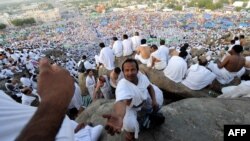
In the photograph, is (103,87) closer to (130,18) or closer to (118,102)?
(118,102)

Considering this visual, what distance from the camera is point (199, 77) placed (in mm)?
5352

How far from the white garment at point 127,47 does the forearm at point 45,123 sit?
7.43 m

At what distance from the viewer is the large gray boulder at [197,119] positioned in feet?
10.2

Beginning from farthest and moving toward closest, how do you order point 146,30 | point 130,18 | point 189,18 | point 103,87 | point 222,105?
1. point 130,18
2. point 189,18
3. point 146,30
4. point 103,87
5. point 222,105

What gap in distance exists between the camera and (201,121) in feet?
11.0

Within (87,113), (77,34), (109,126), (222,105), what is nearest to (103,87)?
(87,113)

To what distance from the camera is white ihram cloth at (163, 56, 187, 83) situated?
5.75 metres

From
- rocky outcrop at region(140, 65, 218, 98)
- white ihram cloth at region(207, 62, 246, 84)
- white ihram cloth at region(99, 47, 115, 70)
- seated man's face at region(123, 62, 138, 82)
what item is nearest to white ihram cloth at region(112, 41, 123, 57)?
white ihram cloth at region(99, 47, 115, 70)

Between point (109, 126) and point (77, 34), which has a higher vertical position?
point (109, 126)

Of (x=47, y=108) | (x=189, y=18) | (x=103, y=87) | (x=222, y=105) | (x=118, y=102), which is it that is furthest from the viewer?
(x=189, y=18)

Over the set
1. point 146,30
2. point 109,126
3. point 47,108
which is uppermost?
point 47,108

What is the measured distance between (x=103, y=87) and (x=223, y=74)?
2.53 metres

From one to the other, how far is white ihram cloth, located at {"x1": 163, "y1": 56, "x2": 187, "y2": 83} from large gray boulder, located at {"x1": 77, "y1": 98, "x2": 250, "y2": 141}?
1.88m

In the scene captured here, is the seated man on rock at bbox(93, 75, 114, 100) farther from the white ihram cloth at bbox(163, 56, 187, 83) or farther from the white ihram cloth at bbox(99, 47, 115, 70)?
the white ihram cloth at bbox(99, 47, 115, 70)
